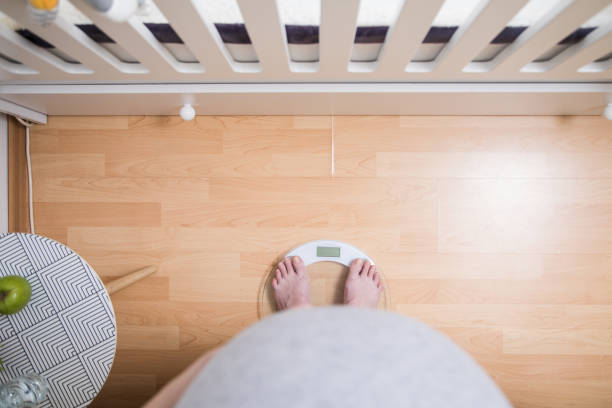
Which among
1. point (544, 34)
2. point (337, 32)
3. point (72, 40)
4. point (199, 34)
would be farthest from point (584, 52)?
point (72, 40)

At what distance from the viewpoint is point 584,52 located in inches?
23.8

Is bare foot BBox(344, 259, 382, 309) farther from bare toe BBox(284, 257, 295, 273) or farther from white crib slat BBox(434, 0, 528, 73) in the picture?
white crib slat BBox(434, 0, 528, 73)

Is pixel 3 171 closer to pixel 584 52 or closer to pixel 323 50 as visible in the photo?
pixel 323 50

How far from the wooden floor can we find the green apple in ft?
1.41

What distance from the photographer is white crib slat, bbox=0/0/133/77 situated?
19.1 inches

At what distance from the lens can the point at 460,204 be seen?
3.50 feet

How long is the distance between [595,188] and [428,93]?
66cm

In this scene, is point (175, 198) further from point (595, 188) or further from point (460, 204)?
point (595, 188)

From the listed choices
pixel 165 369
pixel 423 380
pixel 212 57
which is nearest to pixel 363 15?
pixel 212 57

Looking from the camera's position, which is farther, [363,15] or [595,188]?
[595,188]

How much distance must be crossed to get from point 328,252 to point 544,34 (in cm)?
72

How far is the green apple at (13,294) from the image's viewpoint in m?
0.64

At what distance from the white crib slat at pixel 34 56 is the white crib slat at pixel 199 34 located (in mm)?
272

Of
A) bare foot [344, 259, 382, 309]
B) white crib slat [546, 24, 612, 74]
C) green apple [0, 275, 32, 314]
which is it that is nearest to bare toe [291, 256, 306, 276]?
bare foot [344, 259, 382, 309]
